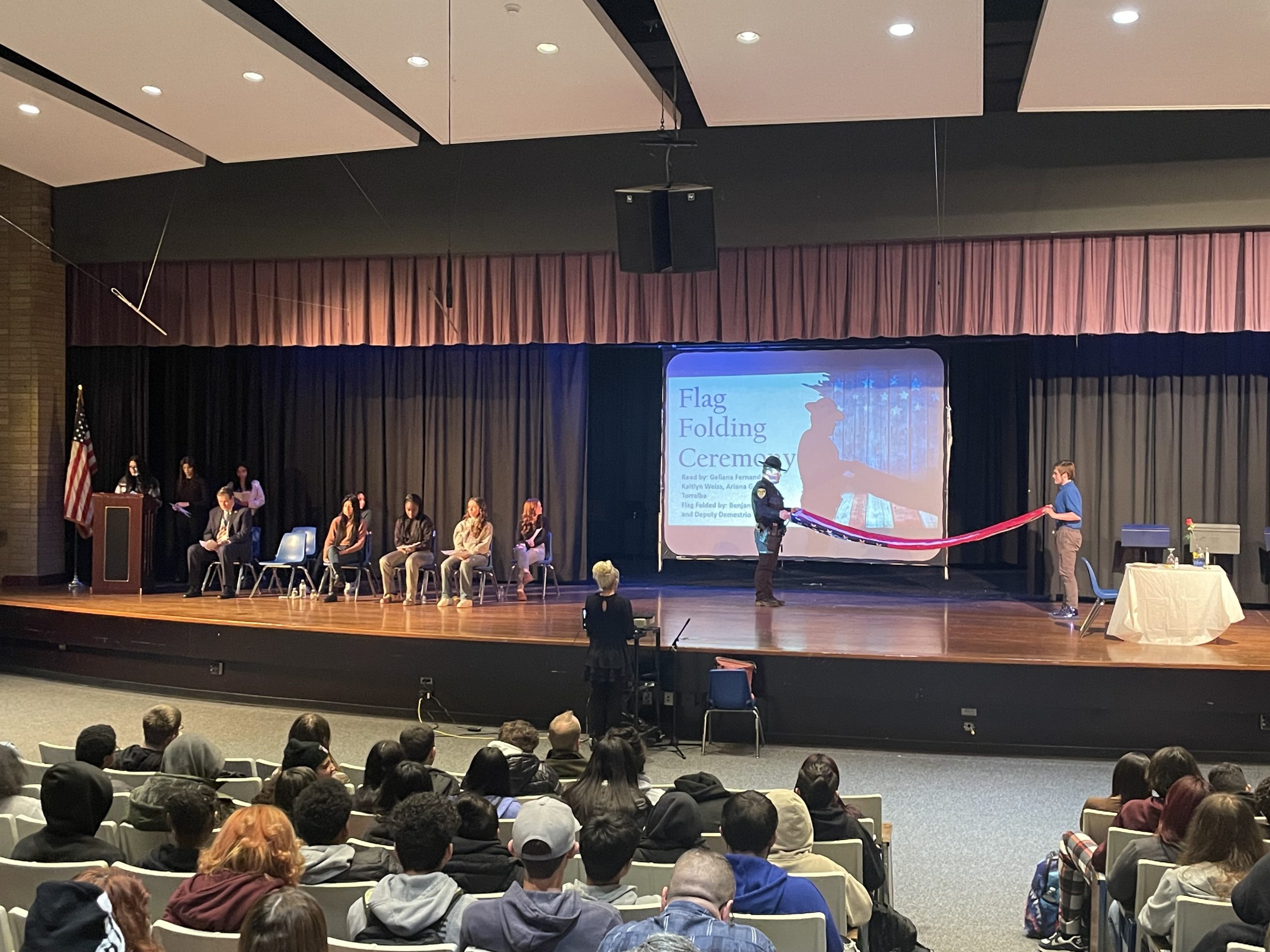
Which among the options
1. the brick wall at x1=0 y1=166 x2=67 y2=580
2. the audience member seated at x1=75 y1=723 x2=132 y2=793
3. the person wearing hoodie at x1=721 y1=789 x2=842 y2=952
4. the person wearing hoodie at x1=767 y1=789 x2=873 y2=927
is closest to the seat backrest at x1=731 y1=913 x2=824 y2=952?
the person wearing hoodie at x1=721 y1=789 x2=842 y2=952

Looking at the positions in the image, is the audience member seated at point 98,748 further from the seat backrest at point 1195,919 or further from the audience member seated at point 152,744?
the seat backrest at point 1195,919

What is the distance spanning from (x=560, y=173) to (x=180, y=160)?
136 inches

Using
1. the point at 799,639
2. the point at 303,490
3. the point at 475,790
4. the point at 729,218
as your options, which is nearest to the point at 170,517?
the point at 303,490

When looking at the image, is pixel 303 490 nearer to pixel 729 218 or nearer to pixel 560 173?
pixel 560 173

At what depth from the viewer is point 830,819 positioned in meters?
4.14

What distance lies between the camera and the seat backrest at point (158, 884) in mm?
3385

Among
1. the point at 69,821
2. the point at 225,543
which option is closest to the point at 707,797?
the point at 69,821

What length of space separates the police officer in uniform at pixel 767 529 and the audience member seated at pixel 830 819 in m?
6.65

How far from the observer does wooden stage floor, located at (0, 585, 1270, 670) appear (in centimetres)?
823

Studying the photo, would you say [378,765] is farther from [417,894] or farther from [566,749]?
[417,894]

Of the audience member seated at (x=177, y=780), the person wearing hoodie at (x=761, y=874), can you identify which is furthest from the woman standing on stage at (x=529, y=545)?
the person wearing hoodie at (x=761, y=874)

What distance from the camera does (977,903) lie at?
516 cm

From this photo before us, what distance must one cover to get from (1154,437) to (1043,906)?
27.0 feet

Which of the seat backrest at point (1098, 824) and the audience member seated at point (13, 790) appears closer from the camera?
the audience member seated at point (13, 790)
